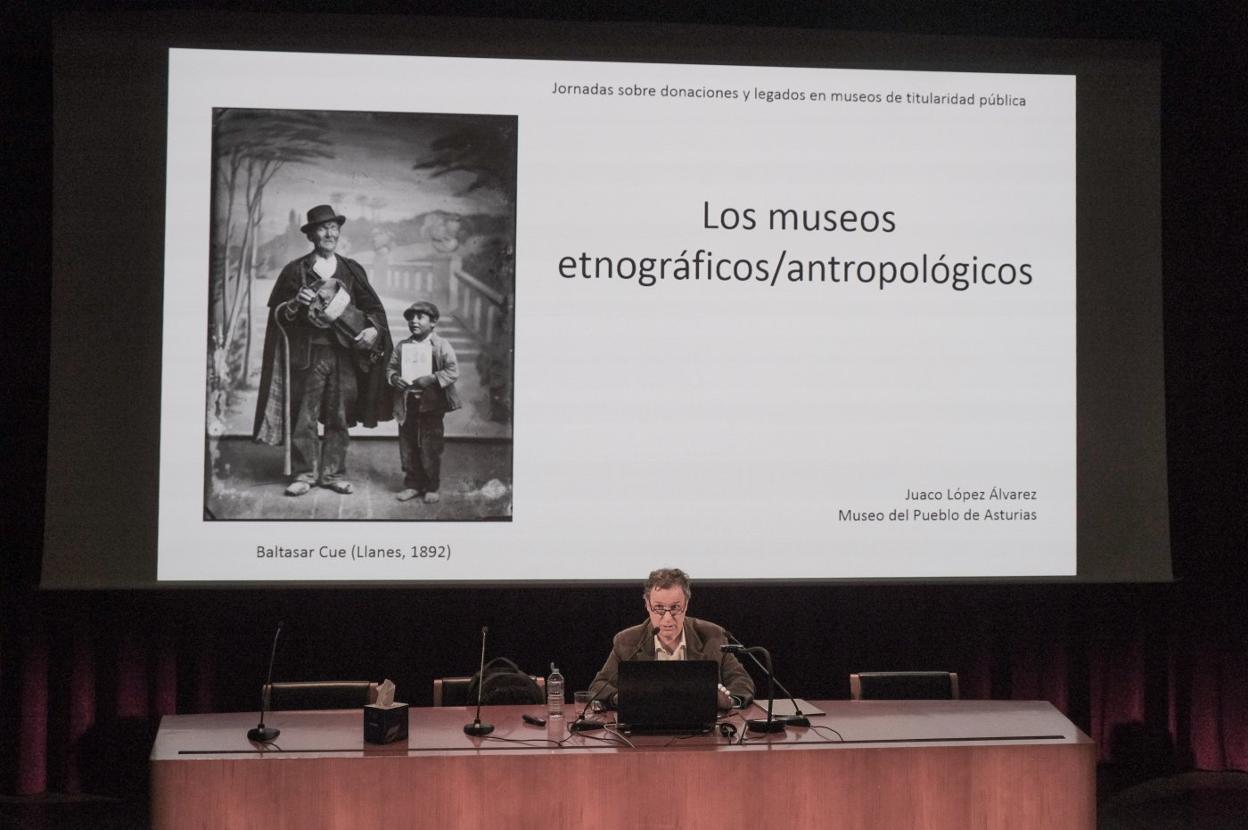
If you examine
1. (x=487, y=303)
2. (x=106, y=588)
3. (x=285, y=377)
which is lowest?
(x=106, y=588)

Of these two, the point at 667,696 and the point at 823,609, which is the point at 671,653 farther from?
the point at 823,609

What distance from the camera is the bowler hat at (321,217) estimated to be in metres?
4.98

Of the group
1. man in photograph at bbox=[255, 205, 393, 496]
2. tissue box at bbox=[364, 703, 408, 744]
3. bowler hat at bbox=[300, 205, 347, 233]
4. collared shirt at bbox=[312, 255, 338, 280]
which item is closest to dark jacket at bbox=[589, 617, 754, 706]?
tissue box at bbox=[364, 703, 408, 744]

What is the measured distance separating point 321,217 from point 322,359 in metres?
0.56

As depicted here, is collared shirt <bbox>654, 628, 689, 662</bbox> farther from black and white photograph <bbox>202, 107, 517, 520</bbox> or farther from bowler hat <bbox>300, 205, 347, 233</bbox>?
bowler hat <bbox>300, 205, 347, 233</bbox>

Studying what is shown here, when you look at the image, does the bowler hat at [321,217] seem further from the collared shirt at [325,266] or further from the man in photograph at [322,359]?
the collared shirt at [325,266]

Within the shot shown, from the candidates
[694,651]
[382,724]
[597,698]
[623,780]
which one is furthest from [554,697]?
[694,651]

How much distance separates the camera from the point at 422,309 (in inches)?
199

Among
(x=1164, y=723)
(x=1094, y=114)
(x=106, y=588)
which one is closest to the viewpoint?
(x=106, y=588)

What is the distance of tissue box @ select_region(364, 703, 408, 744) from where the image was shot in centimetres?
352

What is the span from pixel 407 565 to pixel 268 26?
2203 millimetres

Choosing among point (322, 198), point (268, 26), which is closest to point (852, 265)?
point (322, 198)

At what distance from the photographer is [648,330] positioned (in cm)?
512

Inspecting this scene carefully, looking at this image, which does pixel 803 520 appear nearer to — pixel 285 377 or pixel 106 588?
pixel 285 377
